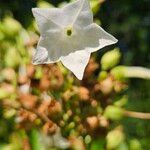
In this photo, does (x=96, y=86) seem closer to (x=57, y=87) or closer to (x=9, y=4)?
(x=57, y=87)

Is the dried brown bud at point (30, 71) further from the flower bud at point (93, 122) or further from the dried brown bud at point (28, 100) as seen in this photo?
the flower bud at point (93, 122)

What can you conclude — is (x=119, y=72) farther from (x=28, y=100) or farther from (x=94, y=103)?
(x=28, y=100)

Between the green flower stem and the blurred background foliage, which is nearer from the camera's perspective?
the blurred background foliage

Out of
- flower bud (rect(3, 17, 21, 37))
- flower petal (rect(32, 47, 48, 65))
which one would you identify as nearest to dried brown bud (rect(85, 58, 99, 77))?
flower petal (rect(32, 47, 48, 65))

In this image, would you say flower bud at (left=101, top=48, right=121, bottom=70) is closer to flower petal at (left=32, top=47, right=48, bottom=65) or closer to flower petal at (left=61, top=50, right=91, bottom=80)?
flower petal at (left=61, top=50, right=91, bottom=80)

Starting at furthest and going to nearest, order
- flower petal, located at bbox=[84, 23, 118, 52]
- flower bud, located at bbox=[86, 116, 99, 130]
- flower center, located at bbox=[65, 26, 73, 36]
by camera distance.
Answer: flower center, located at bbox=[65, 26, 73, 36] < flower petal, located at bbox=[84, 23, 118, 52] < flower bud, located at bbox=[86, 116, 99, 130]

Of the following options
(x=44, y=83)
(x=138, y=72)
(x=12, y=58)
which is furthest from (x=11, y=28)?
(x=138, y=72)

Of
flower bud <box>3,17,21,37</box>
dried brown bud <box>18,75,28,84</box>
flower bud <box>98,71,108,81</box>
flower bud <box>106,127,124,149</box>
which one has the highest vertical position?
flower bud <box>3,17,21,37</box>
